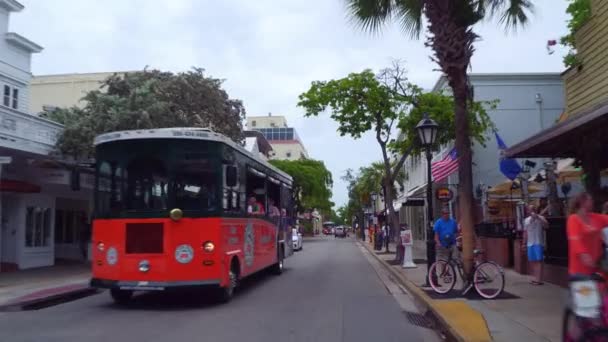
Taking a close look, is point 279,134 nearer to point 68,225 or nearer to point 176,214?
point 68,225

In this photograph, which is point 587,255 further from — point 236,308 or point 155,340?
point 236,308

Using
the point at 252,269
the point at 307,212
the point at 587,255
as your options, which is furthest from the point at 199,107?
the point at 307,212

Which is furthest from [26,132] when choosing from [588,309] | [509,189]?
[509,189]

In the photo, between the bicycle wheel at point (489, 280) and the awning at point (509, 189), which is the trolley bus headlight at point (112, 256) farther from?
the awning at point (509, 189)

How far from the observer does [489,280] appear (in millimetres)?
12219

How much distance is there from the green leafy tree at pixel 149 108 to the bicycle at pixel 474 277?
12285mm

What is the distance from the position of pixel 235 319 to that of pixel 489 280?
17.3 ft

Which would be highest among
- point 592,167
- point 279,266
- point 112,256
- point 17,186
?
point 17,186

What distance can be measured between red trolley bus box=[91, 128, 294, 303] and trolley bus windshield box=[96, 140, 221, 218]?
0.8 inches

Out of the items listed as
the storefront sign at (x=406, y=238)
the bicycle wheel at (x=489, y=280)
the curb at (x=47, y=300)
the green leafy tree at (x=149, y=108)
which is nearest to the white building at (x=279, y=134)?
the green leafy tree at (x=149, y=108)

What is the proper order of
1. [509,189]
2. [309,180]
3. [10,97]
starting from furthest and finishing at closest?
[309,180]
[509,189]
[10,97]

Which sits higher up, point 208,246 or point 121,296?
point 208,246

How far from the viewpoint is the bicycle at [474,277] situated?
12094 millimetres

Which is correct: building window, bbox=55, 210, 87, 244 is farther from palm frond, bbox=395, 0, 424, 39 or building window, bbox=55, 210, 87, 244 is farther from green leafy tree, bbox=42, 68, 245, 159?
palm frond, bbox=395, 0, 424, 39
